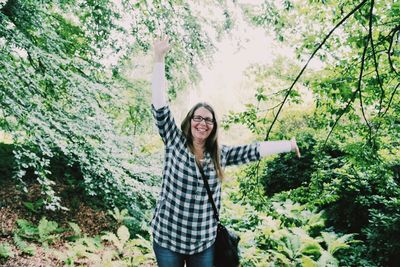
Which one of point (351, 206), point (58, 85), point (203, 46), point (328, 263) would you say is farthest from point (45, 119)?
point (351, 206)

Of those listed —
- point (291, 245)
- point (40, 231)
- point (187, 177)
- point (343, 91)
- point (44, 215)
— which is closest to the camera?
point (187, 177)

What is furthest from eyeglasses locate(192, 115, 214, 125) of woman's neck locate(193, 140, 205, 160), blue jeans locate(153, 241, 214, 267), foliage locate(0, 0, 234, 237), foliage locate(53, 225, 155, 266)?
foliage locate(53, 225, 155, 266)

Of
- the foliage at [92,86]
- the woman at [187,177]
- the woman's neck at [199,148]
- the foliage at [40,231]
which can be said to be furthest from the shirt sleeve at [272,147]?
the foliage at [40,231]

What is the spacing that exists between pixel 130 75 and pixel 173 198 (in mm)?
4366

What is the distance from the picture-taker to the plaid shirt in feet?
7.33

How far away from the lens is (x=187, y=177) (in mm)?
2225

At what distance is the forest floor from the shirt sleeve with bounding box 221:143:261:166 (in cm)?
413

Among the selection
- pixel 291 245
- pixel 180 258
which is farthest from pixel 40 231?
pixel 180 258

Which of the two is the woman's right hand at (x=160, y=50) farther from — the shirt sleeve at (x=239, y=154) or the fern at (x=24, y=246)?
the fern at (x=24, y=246)

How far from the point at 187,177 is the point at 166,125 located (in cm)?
39

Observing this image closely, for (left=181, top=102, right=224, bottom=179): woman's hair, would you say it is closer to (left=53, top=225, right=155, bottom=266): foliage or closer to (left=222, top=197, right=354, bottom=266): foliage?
(left=222, top=197, right=354, bottom=266): foliage

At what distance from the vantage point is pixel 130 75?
621 cm

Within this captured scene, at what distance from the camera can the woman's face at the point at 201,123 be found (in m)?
2.34

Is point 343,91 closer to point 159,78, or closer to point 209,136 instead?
point 209,136
